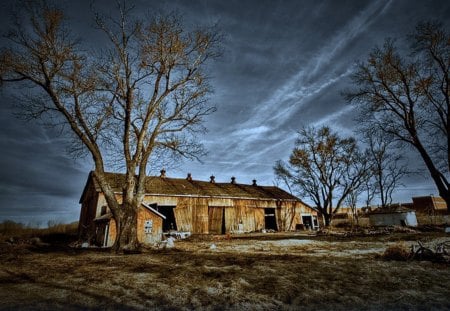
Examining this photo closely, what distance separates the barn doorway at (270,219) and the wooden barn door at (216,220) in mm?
5963

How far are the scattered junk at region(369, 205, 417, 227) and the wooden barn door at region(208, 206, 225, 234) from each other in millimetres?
18037

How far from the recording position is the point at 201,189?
26141 millimetres

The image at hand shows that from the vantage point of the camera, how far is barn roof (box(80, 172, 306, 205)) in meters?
22.4

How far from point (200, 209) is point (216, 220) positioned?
2.18 meters

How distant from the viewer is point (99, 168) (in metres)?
9.98

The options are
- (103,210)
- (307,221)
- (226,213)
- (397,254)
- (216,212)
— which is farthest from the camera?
(307,221)

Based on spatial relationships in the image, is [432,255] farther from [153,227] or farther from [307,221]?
[307,221]

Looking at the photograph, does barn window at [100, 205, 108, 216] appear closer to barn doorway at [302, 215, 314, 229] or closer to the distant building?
barn doorway at [302, 215, 314, 229]

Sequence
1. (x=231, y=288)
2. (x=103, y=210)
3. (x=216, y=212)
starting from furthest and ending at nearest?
(x=216, y=212) < (x=103, y=210) < (x=231, y=288)

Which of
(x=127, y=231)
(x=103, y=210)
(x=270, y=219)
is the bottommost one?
(x=127, y=231)

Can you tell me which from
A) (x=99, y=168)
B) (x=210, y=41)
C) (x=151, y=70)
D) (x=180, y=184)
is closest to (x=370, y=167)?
(x=180, y=184)

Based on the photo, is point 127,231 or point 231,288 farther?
point 127,231

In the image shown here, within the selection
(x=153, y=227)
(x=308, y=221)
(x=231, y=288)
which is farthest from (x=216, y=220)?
(x=231, y=288)

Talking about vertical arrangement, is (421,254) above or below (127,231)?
below
